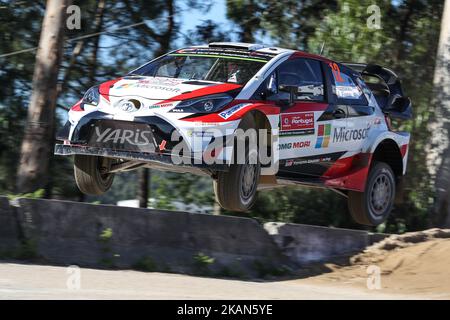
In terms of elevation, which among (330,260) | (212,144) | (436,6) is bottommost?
(330,260)

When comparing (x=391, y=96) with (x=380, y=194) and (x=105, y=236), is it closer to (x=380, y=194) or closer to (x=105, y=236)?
(x=380, y=194)

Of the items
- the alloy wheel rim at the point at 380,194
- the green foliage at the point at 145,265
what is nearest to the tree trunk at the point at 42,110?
the green foliage at the point at 145,265

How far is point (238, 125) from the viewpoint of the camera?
9.07 meters

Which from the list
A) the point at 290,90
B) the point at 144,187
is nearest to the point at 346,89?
the point at 290,90

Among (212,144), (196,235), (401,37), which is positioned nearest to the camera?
(212,144)

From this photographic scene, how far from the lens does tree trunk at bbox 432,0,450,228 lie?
560 inches

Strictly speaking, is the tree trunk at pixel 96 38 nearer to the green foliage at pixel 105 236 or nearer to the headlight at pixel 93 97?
the headlight at pixel 93 97

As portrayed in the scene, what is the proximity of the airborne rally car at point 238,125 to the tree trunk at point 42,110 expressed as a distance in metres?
2.48

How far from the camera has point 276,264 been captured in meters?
10.5

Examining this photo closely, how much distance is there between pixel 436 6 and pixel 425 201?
4.47 m

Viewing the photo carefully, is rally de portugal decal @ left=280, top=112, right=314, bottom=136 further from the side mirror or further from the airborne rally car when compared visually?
the side mirror

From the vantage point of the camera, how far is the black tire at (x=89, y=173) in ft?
32.9
